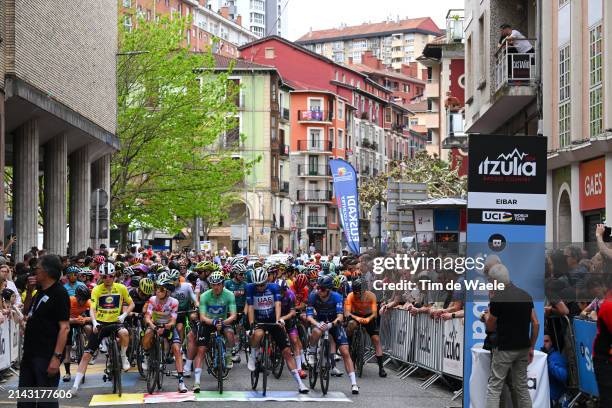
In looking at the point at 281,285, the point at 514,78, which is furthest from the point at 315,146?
the point at 281,285

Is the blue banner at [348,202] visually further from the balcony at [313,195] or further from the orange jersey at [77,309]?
the balcony at [313,195]

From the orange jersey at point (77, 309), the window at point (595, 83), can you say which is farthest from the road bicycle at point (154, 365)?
the window at point (595, 83)

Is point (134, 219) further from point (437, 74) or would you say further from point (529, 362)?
point (529, 362)

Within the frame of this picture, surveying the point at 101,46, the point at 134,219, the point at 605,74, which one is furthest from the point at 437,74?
the point at 605,74

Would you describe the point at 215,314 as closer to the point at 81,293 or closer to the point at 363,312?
the point at 81,293

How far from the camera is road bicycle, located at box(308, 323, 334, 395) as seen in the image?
17.5m

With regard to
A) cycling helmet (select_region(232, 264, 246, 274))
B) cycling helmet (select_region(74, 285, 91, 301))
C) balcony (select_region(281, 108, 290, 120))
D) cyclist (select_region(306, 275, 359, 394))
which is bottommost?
cyclist (select_region(306, 275, 359, 394))

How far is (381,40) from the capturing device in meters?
182

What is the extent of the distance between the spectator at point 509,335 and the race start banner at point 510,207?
1.04 ft

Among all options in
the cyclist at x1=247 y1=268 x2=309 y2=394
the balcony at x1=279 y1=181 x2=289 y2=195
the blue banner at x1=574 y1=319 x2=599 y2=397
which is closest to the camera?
the blue banner at x1=574 y1=319 x2=599 y2=397

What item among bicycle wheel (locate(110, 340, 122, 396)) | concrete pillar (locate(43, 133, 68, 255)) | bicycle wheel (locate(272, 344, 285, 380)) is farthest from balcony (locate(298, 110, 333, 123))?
bicycle wheel (locate(110, 340, 122, 396))

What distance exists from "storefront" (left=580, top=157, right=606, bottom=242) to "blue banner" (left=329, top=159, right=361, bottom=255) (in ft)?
21.3

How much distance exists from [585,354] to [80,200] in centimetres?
3493

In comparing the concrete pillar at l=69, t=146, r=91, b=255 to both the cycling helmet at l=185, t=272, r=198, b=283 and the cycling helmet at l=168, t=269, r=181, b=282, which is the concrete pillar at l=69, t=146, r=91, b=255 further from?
the cycling helmet at l=168, t=269, r=181, b=282
